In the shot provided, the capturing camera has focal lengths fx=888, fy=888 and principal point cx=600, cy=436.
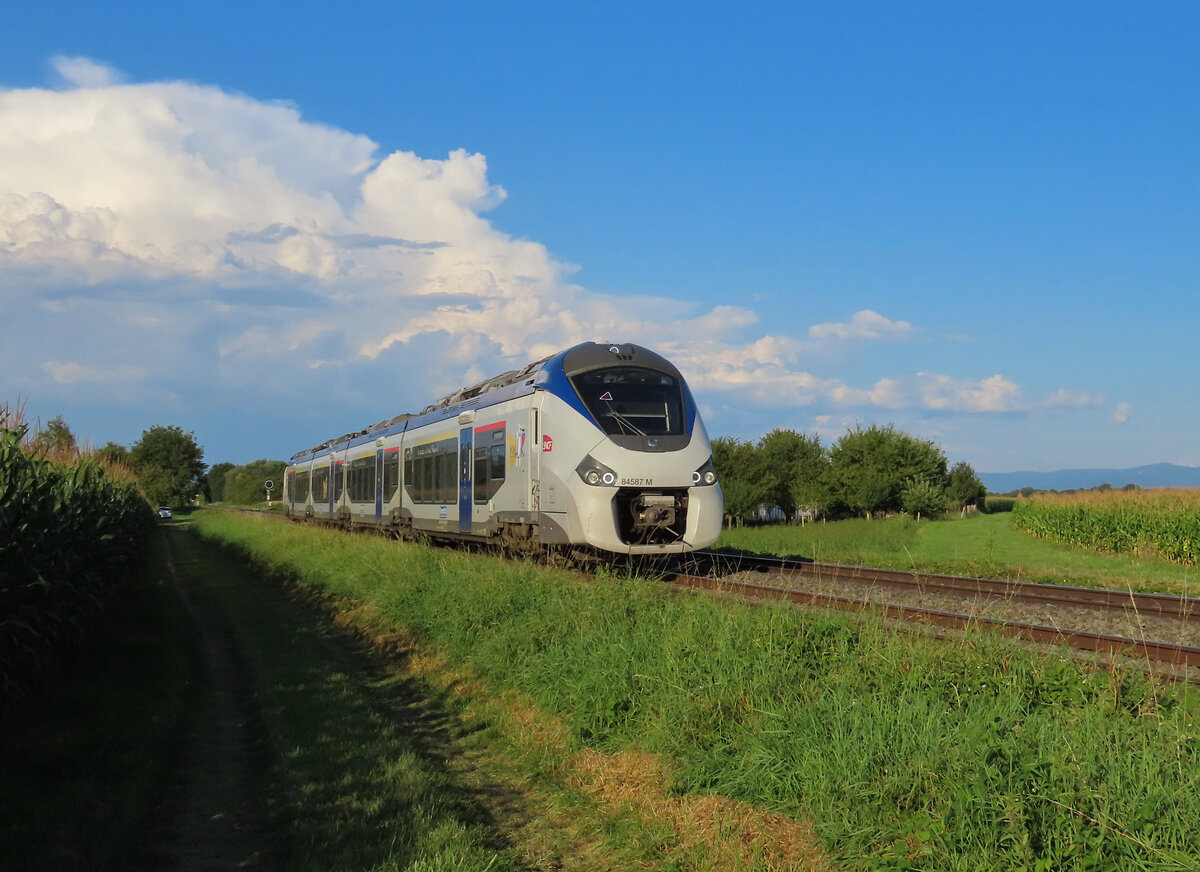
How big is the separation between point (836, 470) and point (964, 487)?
64.2 feet

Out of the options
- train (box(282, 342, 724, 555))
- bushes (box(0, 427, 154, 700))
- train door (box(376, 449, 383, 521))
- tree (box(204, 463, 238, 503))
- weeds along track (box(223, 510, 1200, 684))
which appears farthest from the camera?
tree (box(204, 463, 238, 503))

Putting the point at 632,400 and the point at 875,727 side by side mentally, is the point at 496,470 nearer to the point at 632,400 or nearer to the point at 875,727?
the point at 632,400

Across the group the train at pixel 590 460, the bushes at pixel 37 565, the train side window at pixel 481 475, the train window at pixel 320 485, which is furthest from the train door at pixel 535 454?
the train window at pixel 320 485

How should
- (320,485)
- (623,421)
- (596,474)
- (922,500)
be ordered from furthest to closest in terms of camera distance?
(922,500), (320,485), (623,421), (596,474)

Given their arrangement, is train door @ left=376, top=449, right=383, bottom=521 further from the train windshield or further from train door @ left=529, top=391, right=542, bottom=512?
the train windshield

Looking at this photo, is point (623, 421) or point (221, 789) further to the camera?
point (623, 421)

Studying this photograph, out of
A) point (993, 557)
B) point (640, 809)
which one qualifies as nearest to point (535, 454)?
point (640, 809)

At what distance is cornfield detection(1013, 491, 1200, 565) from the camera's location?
23.5 meters

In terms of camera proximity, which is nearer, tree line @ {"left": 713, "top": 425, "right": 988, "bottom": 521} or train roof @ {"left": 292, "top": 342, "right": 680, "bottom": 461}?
train roof @ {"left": 292, "top": 342, "right": 680, "bottom": 461}

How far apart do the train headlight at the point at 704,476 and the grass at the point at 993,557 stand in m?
2.09

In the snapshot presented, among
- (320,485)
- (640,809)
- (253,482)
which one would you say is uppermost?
(253,482)

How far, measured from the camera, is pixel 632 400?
49.0 feet

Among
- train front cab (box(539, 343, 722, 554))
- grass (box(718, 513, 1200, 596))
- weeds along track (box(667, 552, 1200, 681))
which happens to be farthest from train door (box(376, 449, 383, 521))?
weeds along track (box(667, 552, 1200, 681))

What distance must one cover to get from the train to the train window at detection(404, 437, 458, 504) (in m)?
0.75
